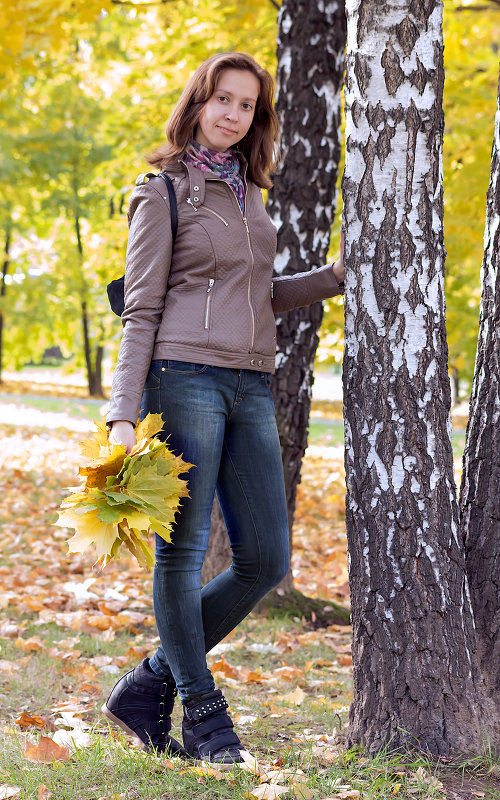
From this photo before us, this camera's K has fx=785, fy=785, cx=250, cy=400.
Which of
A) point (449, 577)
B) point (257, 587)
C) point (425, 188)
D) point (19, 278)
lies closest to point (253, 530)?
point (257, 587)


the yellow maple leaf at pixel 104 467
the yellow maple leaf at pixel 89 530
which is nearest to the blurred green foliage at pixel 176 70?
the yellow maple leaf at pixel 104 467

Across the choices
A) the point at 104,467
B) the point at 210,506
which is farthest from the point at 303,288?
the point at 104,467

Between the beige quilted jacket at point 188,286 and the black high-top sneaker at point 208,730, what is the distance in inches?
38.2

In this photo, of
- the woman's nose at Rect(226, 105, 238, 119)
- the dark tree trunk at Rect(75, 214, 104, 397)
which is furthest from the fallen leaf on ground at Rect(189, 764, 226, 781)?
the dark tree trunk at Rect(75, 214, 104, 397)

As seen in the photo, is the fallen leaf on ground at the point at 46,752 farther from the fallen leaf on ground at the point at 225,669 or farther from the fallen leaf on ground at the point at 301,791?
the fallen leaf on ground at the point at 225,669

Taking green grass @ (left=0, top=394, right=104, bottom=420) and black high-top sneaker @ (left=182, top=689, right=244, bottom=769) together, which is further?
green grass @ (left=0, top=394, right=104, bottom=420)

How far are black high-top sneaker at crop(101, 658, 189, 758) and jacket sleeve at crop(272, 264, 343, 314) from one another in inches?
55.0

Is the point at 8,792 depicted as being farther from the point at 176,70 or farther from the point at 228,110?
the point at 176,70

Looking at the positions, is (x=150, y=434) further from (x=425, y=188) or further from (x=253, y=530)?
(x=425, y=188)

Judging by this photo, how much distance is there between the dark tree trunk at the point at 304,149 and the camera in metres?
4.41

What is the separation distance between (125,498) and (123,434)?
0.73 ft

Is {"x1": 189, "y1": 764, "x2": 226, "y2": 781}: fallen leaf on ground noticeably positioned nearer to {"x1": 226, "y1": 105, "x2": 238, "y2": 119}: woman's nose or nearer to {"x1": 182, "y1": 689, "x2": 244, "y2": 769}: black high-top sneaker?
{"x1": 182, "y1": 689, "x2": 244, "y2": 769}: black high-top sneaker

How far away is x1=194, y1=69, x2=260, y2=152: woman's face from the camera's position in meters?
2.57

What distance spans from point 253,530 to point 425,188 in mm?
1233
